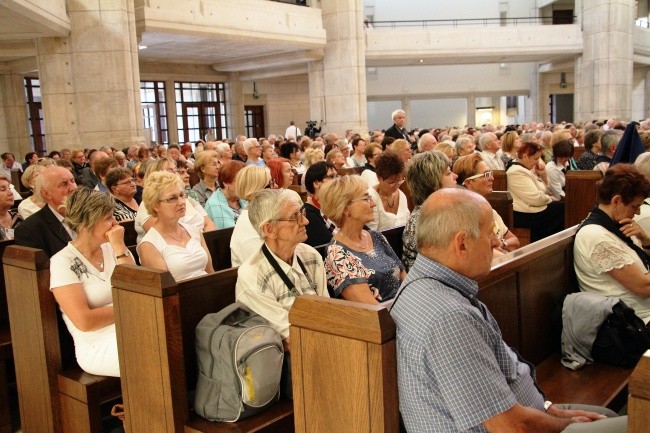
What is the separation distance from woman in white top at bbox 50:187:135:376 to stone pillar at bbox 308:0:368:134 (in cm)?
1471

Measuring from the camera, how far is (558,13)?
24.6 metres

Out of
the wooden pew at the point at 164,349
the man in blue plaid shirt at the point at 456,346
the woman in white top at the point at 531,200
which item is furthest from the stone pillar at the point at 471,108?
the man in blue plaid shirt at the point at 456,346

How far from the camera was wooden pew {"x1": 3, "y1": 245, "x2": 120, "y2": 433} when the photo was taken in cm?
295

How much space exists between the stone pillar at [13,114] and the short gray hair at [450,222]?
53.0ft

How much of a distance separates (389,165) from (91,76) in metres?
8.76

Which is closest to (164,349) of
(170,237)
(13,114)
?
(170,237)

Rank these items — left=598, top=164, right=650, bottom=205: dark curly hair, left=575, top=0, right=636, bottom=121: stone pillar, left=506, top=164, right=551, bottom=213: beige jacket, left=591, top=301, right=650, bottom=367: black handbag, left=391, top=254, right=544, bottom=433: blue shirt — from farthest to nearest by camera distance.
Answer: left=575, top=0, right=636, bottom=121: stone pillar → left=506, top=164, right=551, bottom=213: beige jacket → left=598, top=164, right=650, bottom=205: dark curly hair → left=591, top=301, right=650, bottom=367: black handbag → left=391, top=254, right=544, bottom=433: blue shirt

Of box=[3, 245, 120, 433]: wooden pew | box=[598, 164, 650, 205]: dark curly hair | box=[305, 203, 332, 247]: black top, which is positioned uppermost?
box=[598, 164, 650, 205]: dark curly hair

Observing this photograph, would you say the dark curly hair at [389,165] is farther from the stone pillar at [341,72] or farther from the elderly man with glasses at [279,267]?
the stone pillar at [341,72]

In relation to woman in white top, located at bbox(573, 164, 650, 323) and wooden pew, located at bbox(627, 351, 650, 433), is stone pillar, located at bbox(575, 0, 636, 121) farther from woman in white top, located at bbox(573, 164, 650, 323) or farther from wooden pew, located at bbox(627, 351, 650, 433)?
wooden pew, located at bbox(627, 351, 650, 433)

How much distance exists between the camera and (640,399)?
135 cm

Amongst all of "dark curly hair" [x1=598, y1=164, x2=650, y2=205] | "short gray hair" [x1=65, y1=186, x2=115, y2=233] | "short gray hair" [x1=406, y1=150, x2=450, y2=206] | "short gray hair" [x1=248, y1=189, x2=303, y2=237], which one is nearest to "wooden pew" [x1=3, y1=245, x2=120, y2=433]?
"short gray hair" [x1=65, y1=186, x2=115, y2=233]

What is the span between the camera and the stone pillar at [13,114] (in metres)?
15.7

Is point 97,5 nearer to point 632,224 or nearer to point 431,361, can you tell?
point 632,224
